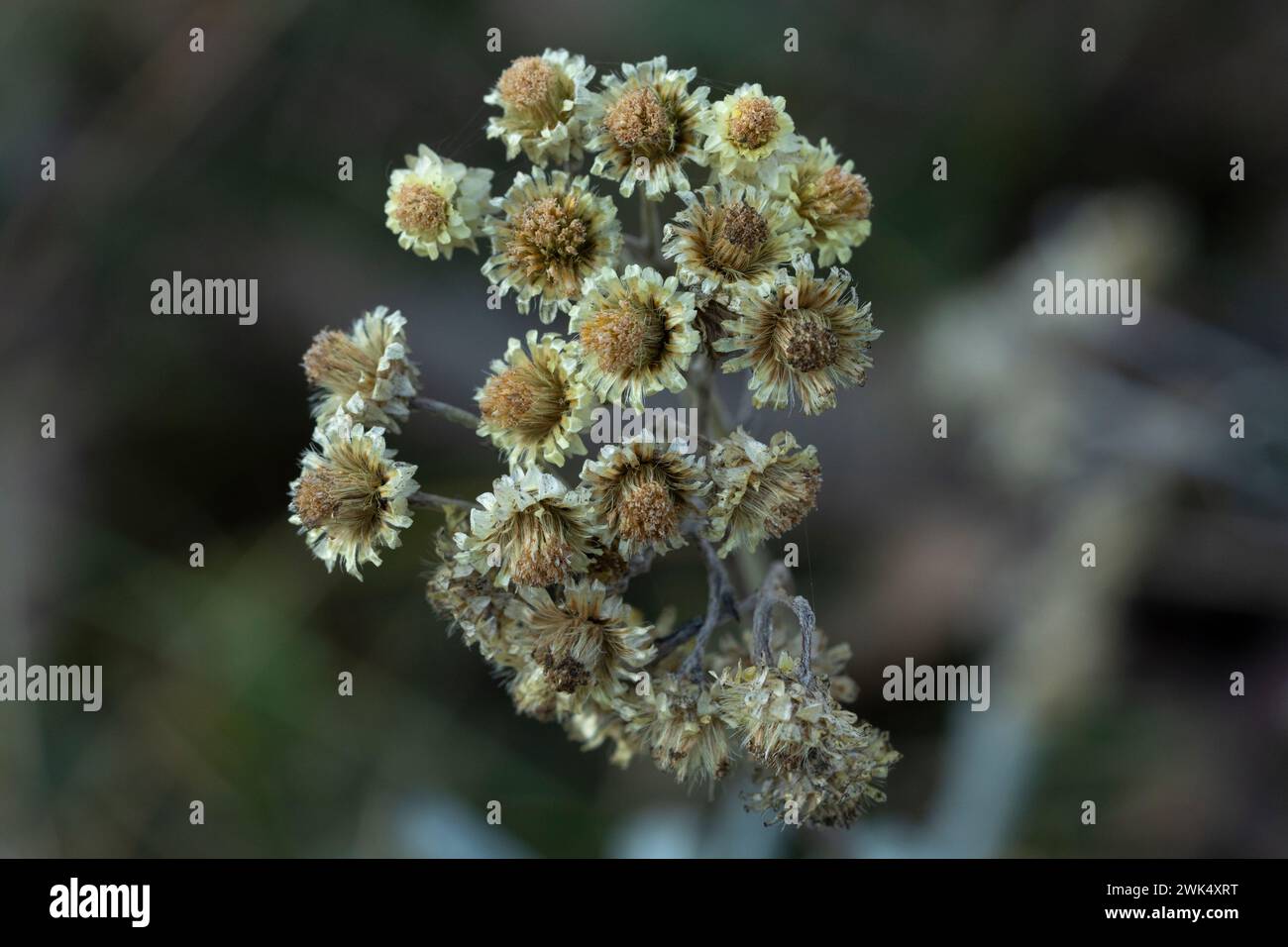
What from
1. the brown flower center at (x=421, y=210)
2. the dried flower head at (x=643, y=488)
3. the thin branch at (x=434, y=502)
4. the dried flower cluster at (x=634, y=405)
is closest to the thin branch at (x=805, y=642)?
the dried flower cluster at (x=634, y=405)

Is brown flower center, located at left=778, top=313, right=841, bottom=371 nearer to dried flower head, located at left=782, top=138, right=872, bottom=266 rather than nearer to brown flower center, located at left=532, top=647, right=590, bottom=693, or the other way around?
dried flower head, located at left=782, top=138, right=872, bottom=266

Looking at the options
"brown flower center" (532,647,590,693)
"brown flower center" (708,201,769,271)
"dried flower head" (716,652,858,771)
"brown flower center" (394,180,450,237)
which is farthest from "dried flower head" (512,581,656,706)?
"brown flower center" (394,180,450,237)

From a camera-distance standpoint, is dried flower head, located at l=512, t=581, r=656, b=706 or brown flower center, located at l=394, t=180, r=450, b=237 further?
brown flower center, located at l=394, t=180, r=450, b=237

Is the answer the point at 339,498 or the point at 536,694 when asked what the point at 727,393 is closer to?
the point at 536,694

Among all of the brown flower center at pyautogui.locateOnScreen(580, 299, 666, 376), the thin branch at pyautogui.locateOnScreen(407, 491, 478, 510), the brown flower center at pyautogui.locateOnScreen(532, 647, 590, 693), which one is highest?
the brown flower center at pyautogui.locateOnScreen(580, 299, 666, 376)

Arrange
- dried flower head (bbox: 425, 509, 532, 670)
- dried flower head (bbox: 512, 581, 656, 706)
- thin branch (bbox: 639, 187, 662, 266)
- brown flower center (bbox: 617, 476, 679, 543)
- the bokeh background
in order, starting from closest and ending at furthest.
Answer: brown flower center (bbox: 617, 476, 679, 543) < dried flower head (bbox: 512, 581, 656, 706) < dried flower head (bbox: 425, 509, 532, 670) < thin branch (bbox: 639, 187, 662, 266) < the bokeh background

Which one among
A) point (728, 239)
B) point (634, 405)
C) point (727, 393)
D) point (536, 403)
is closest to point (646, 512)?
point (634, 405)

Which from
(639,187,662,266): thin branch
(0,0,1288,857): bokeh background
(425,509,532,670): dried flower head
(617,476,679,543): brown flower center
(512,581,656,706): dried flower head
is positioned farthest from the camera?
(0,0,1288,857): bokeh background
